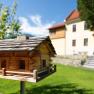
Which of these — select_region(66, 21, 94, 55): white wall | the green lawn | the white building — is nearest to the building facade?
the white building

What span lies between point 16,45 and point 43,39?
134 centimetres

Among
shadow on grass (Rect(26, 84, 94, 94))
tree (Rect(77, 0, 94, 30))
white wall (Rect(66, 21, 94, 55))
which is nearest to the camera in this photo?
shadow on grass (Rect(26, 84, 94, 94))

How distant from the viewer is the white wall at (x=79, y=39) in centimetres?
4603

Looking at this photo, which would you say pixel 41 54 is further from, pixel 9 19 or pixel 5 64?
pixel 9 19

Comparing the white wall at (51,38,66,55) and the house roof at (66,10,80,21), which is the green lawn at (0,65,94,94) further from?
the house roof at (66,10,80,21)

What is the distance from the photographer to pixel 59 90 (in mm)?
21609

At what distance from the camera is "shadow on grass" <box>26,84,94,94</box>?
2111cm

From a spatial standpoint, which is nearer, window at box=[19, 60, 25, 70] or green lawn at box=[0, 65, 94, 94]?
window at box=[19, 60, 25, 70]

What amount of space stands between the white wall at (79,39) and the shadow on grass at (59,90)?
2295cm

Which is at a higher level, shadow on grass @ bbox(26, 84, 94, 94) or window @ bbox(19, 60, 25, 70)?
window @ bbox(19, 60, 25, 70)

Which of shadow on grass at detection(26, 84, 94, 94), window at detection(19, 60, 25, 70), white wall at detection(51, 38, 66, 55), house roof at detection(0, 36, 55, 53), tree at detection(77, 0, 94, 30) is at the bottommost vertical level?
shadow on grass at detection(26, 84, 94, 94)

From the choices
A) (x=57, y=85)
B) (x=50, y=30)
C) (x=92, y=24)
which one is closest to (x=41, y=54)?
(x=57, y=85)

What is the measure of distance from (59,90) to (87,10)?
70.9 feet

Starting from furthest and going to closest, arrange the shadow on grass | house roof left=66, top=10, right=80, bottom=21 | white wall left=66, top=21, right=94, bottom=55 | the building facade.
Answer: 1. the building facade
2. house roof left=66, top=10, right=80, bottom=21
3. white wall left=66, top=21, right=94, bottom=55
4. the shadow on grass
